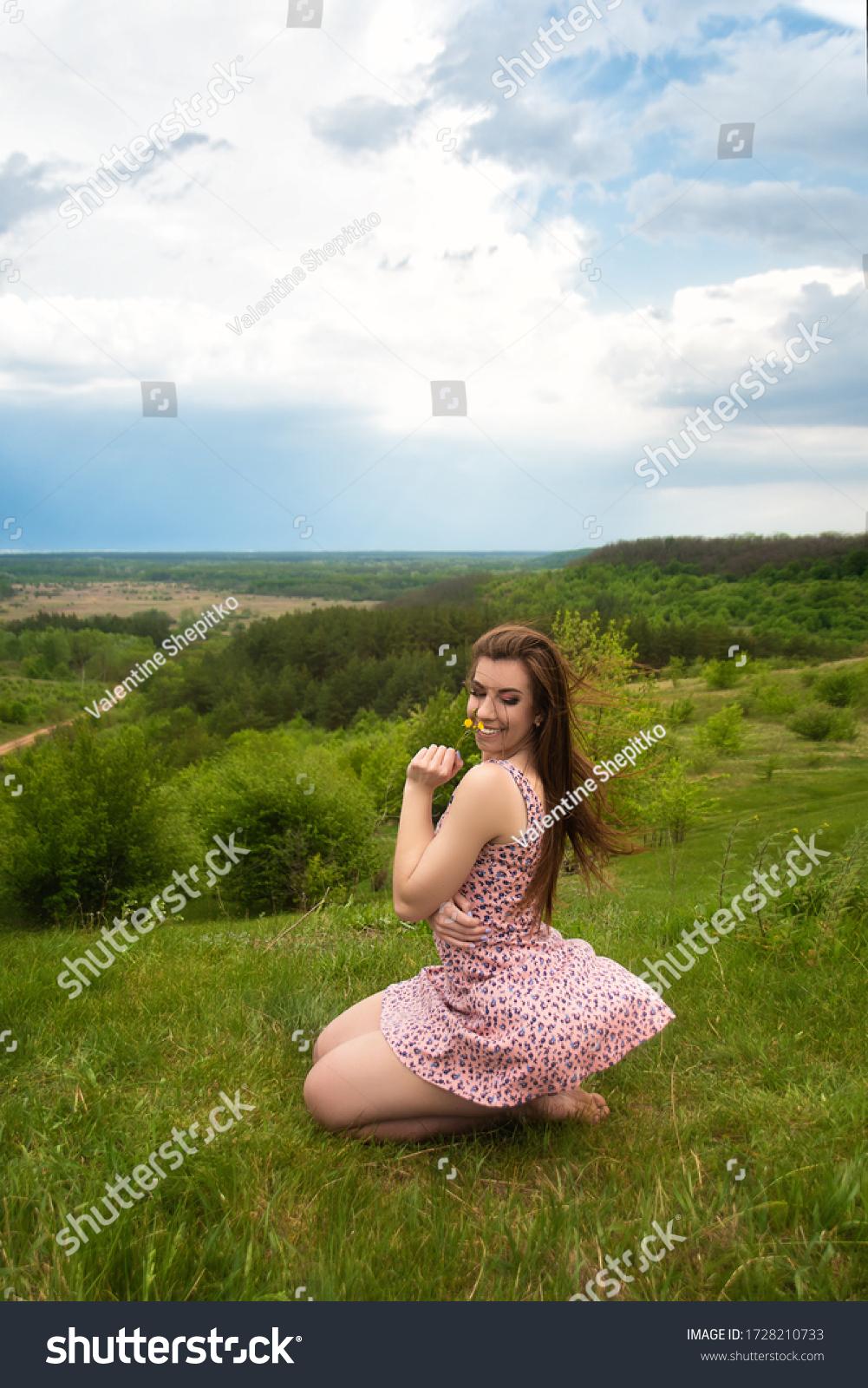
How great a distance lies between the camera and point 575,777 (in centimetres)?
288

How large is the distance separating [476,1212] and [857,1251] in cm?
98

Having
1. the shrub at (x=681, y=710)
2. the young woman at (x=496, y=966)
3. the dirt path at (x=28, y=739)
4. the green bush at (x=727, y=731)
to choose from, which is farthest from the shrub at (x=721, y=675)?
the young woman at (x=496, y=966)

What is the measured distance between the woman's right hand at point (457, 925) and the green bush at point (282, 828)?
18700 mm

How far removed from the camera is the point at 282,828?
74.1ft

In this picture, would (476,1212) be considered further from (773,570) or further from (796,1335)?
(773,570)

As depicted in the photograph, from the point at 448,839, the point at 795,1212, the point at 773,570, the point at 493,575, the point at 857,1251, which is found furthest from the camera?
the point at 493,575

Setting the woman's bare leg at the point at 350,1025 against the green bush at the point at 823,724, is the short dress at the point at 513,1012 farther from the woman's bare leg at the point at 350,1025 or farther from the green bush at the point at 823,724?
the green bush at the point at 823,724

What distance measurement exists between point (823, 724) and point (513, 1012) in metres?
22.0

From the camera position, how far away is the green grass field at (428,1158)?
2.04m

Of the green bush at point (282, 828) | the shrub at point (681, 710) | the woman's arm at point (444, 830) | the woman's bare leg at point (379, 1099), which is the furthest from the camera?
the shrub at point (681, 710)

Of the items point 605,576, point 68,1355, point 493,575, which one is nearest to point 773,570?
point 605,576

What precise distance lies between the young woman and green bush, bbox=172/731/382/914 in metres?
18.6

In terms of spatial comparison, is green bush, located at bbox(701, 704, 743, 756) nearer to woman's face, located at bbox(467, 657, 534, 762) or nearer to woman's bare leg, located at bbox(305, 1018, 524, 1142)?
woman's face, located at bbox(467, 657, 534, 762)

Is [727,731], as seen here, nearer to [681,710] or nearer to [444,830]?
[681,710]
